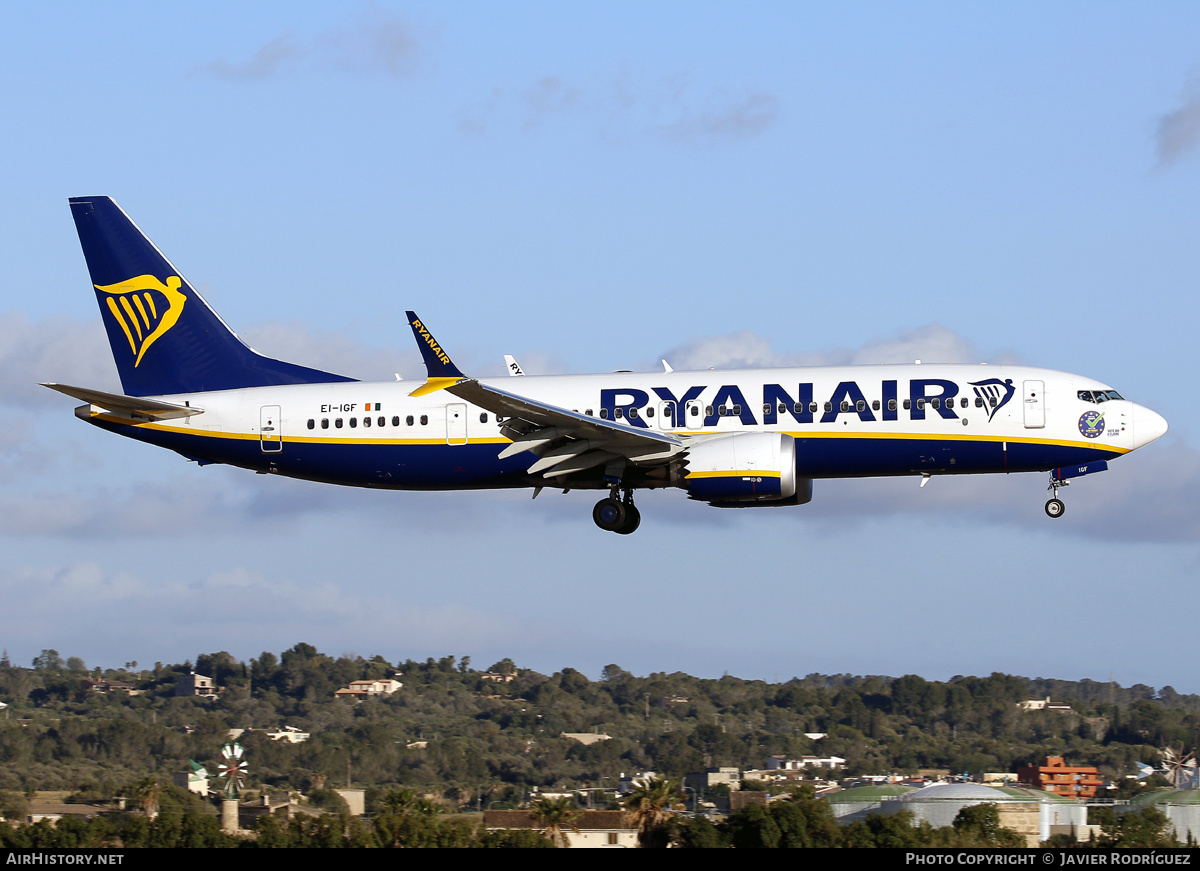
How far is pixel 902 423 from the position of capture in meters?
42.4

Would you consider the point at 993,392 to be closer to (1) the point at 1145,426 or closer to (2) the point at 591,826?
(1) the point at 1145,426

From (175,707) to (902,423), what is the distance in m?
127

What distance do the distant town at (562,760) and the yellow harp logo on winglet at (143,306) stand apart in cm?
2274

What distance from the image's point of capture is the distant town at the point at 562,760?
219 ft

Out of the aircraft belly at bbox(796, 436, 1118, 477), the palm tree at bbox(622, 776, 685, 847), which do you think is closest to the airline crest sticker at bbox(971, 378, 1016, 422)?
the aircraft belly at bbox(796, 436, 1118, 477)

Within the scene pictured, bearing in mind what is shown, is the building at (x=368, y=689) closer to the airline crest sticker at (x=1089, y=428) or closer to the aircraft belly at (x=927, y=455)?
the aircraft belly at (x=927, y=455)

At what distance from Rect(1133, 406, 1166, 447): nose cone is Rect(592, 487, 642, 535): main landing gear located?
1451 centimetres

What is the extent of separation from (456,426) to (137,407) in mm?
10170

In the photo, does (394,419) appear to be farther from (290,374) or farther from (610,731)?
(610,731)

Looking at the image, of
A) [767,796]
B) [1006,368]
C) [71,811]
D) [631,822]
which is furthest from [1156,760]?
[1006,368]

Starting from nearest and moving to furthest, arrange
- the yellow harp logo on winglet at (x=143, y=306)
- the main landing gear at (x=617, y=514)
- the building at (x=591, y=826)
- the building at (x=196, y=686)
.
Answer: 1. the main landing gear at (x=617, y=514)
2. the yellow harp logo on winglet at (x=143, y=306)
3. the building at (x=591, y=826)
4. the building at (x=196, y=686)

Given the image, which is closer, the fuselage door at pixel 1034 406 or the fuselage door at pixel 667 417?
the fuselage door at pixel 1034 406

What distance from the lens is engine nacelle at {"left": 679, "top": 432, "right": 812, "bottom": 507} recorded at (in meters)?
41.9

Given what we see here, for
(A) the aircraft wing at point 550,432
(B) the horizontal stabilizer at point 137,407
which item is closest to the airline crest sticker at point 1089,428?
(A) the aircraft wing at point 550,432
